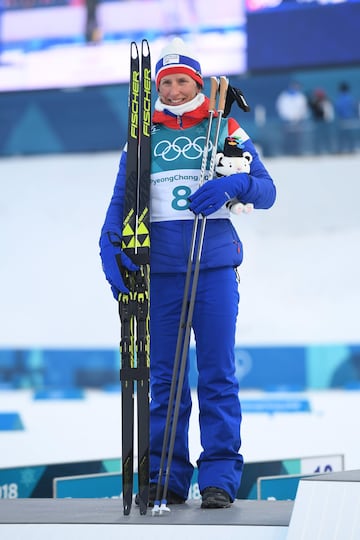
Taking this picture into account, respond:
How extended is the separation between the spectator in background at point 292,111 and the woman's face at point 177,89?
7.62 metres

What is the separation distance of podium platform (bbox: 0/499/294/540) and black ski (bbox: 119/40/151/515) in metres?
0.14

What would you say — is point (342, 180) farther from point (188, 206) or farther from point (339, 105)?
point (188, 206)

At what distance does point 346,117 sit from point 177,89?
783cm

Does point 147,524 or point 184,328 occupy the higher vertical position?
point 184,328

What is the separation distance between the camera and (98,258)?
11.4 metres

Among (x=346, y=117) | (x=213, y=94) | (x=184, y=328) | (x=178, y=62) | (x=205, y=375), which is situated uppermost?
(x=346, y=117)

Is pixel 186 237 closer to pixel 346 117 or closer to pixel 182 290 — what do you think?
pixel 182 290

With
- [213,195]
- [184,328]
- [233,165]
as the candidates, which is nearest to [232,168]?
[233,165]

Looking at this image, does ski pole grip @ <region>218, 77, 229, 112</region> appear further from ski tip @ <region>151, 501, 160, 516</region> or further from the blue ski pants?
ski tip @ <region>151, 501, 160, 516</region>

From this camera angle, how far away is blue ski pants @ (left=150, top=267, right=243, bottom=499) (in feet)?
9.95

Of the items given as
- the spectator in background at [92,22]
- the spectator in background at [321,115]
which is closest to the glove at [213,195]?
the spectator in background at [321,115]

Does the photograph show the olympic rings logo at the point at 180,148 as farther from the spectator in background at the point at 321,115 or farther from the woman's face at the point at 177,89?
the spectator in background at the point at 321,115

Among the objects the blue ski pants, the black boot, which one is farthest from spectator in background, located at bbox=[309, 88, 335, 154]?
the black boot

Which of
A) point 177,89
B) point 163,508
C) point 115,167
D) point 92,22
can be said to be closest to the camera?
point 163,508
